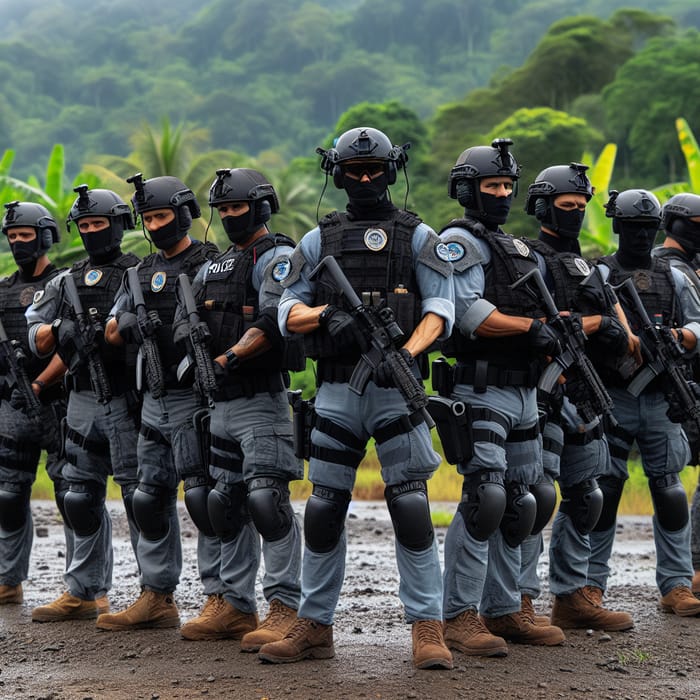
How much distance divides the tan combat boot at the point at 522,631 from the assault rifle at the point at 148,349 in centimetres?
214

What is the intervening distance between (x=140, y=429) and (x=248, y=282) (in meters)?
1.18

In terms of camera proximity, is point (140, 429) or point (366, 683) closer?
point (366, 683)

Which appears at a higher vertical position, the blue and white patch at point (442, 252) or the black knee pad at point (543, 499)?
the blue and white patch at point (442, 252)

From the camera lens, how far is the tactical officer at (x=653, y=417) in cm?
744

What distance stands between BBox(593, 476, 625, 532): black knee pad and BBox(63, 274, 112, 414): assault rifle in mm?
2942

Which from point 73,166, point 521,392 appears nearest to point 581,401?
point 521,392

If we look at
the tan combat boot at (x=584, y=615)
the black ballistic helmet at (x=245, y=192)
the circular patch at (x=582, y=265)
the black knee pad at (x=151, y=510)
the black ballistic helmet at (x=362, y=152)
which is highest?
the black ballistic helmet at (x=362, y=152)

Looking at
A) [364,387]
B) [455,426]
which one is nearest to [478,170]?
[455,426]

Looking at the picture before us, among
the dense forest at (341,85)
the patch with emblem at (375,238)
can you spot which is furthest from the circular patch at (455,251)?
the dense forest at (341,85)

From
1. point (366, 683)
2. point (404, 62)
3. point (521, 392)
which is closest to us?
point (366, 683)

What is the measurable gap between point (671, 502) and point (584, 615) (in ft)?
3.15

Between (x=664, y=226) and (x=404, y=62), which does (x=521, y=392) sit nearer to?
(x=664, y=226)

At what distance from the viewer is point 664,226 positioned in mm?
8070

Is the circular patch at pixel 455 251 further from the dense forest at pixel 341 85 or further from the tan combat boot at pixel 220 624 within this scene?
the dense forest at pixel 341 85
